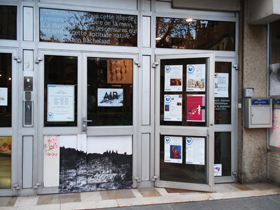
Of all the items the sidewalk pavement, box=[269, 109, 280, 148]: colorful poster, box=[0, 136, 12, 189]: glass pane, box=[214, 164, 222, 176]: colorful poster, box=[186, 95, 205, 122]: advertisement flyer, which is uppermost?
box=[186, 95, 205, 122]: advertisement flyer

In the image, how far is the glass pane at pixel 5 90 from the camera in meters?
4.61

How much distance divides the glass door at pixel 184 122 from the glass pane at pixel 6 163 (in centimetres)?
276

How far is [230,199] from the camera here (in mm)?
4723

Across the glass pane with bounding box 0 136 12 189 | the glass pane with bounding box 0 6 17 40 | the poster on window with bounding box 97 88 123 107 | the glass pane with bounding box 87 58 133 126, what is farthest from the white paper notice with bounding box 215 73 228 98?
the glass pane with bounding box 0 136 12 189

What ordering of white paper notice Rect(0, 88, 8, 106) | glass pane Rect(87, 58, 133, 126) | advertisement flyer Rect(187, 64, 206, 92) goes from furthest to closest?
advertisement flyer Rect(187, 64, 206, 92)
glass pane Rect(87, 58, 133, 126)
white paper notice Rect(0, 88, 8, 106)

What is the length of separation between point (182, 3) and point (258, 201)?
4102 mm

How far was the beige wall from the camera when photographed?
5.51 metres

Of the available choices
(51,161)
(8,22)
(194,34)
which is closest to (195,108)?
(194,34)

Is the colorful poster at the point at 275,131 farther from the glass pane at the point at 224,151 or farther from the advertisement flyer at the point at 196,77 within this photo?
the advertisement flyer at the point at 196,77

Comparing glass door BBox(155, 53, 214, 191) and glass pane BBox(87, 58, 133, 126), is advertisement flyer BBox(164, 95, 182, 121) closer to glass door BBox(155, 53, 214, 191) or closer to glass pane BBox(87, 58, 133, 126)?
glass door BBox(155, 53, 214, 191)

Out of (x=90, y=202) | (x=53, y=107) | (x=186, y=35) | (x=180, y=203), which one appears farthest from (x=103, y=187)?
(x=186, y=35)

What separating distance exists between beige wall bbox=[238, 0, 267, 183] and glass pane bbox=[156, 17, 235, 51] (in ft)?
1.12

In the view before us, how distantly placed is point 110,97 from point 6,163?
2.23 meters

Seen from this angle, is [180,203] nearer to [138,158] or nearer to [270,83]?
[138,158]
